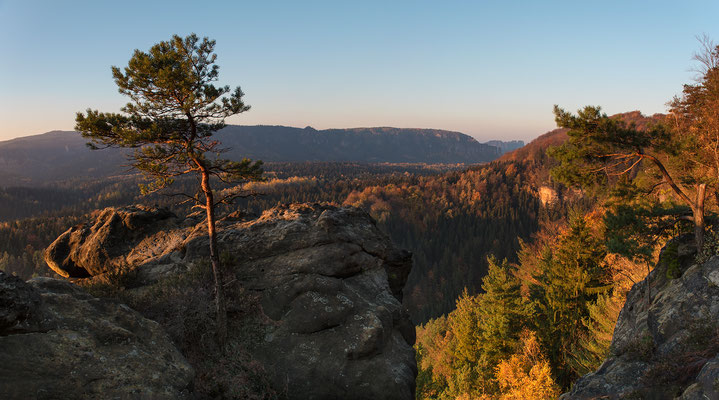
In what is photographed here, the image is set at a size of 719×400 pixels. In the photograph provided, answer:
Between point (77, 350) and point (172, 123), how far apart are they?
7.48 m

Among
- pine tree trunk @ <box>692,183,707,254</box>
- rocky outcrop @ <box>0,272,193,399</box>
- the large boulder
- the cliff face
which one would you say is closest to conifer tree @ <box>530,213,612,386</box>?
pine tree trunk @ <box>692,183,707,254</box>

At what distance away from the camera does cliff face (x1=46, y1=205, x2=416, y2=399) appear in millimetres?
11055

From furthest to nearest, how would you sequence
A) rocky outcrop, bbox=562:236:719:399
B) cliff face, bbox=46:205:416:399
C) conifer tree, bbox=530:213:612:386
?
conifer tree, bbox=530:213:612:386 < cliff face, bbox=46:205:416:399 < rocky outcrop, bbox=562:236:719:399

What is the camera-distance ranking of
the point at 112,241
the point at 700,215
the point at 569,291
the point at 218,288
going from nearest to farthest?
1. the point at 218,288
2. the point at 700,215
3. the point at 112,241
4. the point at 569,291

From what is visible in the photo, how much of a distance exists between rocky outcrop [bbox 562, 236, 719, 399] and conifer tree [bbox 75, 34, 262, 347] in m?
13.0

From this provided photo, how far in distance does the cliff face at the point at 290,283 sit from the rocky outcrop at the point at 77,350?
1583 millimetres

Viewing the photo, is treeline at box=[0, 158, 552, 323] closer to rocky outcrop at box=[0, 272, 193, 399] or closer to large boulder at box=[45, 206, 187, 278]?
large boulder at box=[45, 206, 187, 278]

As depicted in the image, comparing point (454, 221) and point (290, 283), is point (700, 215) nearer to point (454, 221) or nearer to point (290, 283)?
point (290, 283)

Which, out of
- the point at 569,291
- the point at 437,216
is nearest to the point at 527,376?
the point at 569,291

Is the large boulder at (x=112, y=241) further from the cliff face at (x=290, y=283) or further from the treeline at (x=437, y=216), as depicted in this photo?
the treeline at (x=437, y=216)

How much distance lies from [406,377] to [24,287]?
1074cm

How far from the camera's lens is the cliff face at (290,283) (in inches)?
435

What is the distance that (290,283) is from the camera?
539 inches

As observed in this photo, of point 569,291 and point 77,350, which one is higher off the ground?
point 77,350
